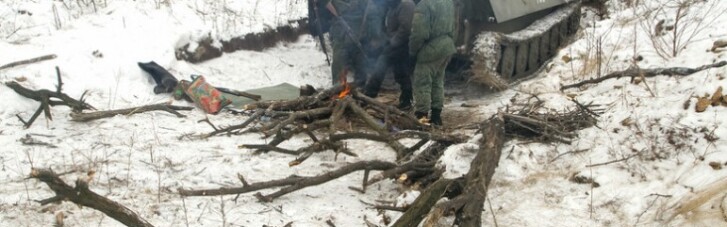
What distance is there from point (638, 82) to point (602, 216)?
2579mm

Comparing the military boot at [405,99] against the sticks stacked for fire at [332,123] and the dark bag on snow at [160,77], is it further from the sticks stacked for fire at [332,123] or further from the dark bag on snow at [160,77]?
the dark bag on snow at [160,77]

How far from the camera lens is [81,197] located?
10.2 ft

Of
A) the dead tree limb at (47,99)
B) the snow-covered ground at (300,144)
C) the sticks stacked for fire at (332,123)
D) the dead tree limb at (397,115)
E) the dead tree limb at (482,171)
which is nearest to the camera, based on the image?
the dead tree limb at (482,171)

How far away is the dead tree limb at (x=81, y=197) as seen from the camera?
2.92 metres

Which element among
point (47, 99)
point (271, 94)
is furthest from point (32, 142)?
point (271, 94)

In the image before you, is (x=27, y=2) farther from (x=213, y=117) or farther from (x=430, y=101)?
(x=430, y=101)

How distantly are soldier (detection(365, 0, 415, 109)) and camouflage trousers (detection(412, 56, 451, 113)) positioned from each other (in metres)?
0.40

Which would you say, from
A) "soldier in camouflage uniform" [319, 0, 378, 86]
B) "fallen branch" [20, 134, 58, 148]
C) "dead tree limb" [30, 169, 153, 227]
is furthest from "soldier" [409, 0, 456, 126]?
"dead tree limb" [30, 169, 153, 227]

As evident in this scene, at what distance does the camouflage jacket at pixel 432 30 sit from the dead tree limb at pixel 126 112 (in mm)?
2449

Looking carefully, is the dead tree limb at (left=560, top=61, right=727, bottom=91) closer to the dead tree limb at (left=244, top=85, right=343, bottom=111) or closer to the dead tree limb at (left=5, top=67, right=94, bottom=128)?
the dead tree limb at (left=244, top=85, right=343, bottom=111)

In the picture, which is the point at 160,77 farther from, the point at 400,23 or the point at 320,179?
the point at 320,179

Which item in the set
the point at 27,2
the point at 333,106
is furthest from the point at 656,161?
the point at 27,2

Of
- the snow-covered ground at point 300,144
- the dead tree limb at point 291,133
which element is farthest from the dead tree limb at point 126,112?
the dead tree limb at point 291,133

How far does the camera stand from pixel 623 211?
413 centimetres
